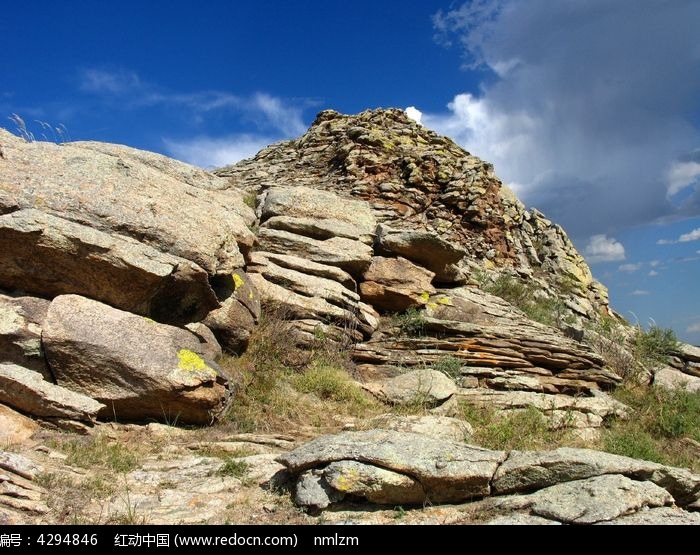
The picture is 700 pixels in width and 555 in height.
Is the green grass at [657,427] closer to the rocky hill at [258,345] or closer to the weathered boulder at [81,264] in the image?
the rocky hill at [258,345]

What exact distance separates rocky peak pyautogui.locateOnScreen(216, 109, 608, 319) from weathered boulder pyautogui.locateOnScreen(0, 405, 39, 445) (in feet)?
37.6

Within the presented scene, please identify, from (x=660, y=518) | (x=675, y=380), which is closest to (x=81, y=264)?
(x=660, y=518)

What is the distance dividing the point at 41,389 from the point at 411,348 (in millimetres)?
7322

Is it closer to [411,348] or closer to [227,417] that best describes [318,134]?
[411,348]

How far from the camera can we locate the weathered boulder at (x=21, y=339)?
7578mm

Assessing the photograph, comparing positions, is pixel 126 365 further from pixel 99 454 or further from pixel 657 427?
pixel 657 427

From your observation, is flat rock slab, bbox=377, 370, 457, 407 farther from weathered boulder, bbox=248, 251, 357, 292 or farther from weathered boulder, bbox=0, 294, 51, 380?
weathered boulder, bbox=0, 294, 51, 380

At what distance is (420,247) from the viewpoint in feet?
47.3

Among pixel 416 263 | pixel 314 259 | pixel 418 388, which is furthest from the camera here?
pixel 416 263

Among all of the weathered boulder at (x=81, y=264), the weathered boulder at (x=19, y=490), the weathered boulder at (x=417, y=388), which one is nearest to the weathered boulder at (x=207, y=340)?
the weathered boulder at (x=81, y=264)

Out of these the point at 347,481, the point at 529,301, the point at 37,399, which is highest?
the point at 529,301

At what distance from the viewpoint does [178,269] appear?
8.94 meters

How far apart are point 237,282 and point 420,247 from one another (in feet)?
18.2
